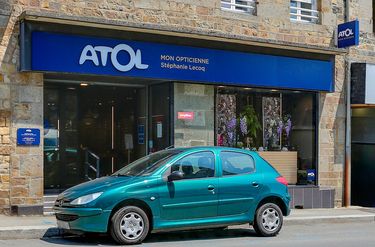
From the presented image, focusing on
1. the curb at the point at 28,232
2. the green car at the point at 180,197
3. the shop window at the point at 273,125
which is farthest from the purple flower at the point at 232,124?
the curb at the point at 28,232

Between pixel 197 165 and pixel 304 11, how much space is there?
8.11 m

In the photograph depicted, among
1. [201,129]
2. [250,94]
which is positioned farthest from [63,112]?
[250,94]

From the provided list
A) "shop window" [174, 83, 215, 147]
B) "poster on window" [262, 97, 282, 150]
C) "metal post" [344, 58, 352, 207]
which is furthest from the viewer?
"metal post" [344, 58, 352, 207]

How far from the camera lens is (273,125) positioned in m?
16.2

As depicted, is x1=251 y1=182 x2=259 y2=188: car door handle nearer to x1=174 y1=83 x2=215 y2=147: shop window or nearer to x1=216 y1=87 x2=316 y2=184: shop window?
x1=174 y1=83 x2=215 y2=147: shop window

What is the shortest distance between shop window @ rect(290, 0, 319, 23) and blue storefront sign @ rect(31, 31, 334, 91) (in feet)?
4.28

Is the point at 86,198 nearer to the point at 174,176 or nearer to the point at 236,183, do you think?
the point at 174,176

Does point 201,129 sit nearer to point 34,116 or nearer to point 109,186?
point 34,116

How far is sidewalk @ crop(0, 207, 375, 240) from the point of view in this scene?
10.2 metres

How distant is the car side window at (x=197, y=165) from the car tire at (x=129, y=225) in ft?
3.25

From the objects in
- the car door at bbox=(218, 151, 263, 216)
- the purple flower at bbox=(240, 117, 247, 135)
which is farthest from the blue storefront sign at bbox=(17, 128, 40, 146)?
the purple flower at bbox=(240, 117, 247, 135)

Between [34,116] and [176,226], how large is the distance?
4502 mm

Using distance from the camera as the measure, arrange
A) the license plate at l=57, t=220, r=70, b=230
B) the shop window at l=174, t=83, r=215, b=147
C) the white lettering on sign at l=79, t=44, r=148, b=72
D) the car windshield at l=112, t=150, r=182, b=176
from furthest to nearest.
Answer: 1. the shop window at l=174, t=83, r=215, b=147
2. the white lettering on sign at l=79, t=44, r=148, b=72
3. the car windshield at l=112, t=150, r=182, b=176
4. the license plate at l=57, t=220, r=70, b=230

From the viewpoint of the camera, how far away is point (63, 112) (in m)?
15.0
